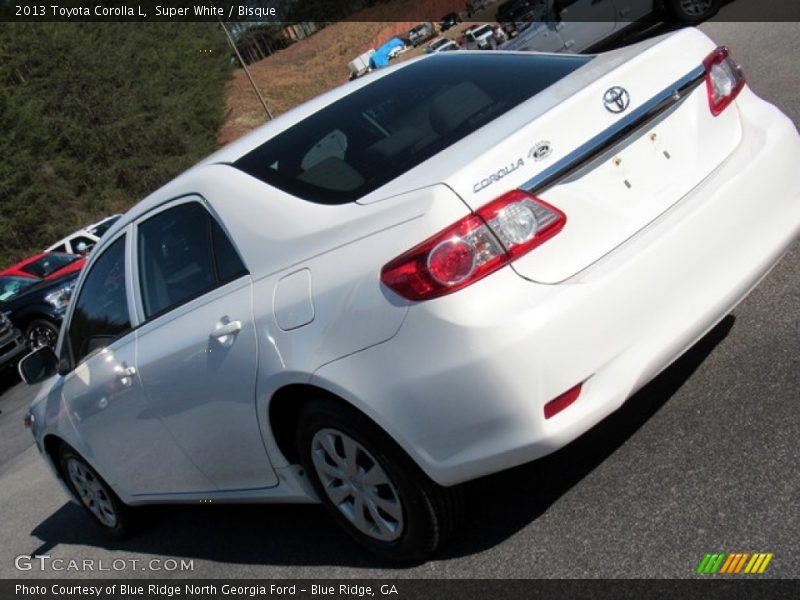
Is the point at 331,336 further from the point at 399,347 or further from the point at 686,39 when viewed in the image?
the point at 686,39

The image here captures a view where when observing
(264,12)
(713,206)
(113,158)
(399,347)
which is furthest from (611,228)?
(264,12)

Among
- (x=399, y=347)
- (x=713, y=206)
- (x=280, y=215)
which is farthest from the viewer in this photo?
(x=280, y=215)

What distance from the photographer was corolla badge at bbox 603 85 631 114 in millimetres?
3406

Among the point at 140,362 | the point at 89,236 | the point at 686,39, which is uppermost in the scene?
the point at 686,39

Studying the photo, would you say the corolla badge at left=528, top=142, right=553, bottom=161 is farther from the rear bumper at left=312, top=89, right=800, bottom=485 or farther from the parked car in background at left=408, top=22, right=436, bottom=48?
the parked car in background at left=408, top=22, right=436, bottom=48

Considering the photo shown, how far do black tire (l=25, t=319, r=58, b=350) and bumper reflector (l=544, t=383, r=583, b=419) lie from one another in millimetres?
14028

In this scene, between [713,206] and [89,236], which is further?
[89,236]

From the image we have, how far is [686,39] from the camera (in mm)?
3814

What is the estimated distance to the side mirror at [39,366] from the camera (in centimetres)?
553

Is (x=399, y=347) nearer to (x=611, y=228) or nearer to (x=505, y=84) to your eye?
(x=611, y=228)

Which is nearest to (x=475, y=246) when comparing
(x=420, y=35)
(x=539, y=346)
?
(x=539, y=346)
